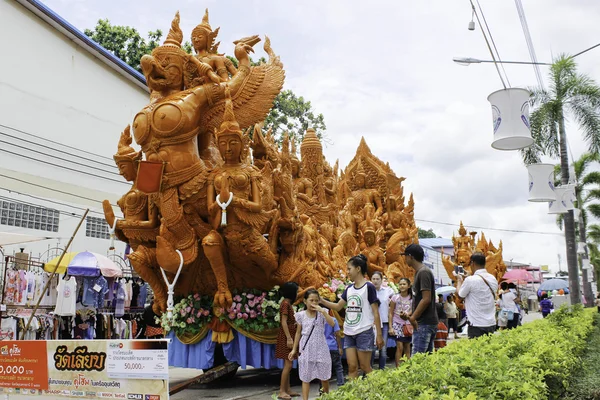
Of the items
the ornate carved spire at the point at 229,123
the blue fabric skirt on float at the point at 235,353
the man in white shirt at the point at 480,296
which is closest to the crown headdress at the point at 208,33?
the ornate carved spire at the point at 229,123

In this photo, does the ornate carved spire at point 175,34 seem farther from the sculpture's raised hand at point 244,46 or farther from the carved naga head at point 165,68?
the sculpture's raised hand at point 244,46

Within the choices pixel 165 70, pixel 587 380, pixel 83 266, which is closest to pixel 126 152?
pixel 165 70

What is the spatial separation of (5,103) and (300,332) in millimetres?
11352

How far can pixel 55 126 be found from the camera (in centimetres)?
1559

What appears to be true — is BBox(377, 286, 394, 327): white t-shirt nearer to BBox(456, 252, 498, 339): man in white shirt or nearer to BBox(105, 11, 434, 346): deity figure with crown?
BBox(105, 11, 434, 346): deity figure with crown

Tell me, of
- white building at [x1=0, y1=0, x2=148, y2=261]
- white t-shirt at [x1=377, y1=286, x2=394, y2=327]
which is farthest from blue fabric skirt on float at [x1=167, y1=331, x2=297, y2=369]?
white building at [x1=0, y1=0, x2=148, y2=261]

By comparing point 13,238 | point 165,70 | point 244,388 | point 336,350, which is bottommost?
point 244,388

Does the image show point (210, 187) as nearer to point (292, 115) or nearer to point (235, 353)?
point (235, 353)

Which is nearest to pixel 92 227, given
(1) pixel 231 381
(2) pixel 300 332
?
(1) pixel 231 381

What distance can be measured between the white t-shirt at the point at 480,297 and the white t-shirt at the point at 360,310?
135 cm

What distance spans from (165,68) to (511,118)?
4735 millimetres

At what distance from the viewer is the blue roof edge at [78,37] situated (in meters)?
14.9

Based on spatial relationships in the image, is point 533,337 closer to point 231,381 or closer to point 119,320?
point 231,381

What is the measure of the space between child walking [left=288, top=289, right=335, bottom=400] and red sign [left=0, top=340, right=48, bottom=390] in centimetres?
251
